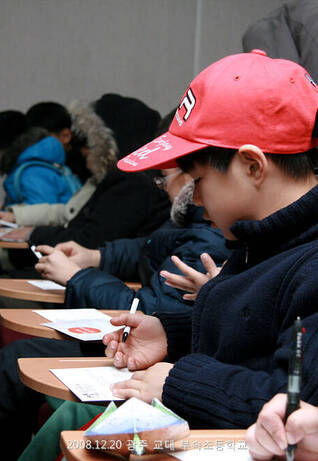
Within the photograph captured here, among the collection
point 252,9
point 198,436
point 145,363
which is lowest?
point 145,363

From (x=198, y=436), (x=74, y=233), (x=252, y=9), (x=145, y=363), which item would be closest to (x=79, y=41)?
(x=252, y=9)

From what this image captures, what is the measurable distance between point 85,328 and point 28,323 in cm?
18

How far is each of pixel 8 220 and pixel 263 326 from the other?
9.91 ft

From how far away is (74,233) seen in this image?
3.15 m

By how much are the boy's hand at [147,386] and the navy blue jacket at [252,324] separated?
7 cm

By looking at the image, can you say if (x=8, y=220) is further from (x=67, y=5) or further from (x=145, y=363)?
(x=145, y=363)

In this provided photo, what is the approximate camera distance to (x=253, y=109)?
3.67 feet

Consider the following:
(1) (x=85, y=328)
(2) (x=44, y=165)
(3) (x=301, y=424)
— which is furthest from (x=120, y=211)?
(3) (x=301, y=424)

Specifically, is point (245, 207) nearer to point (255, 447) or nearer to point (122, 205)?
point (255, 447)

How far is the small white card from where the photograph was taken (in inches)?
60.1

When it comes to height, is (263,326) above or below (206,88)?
below

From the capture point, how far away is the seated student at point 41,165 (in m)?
3.92

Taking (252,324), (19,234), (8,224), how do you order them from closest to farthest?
(252,324) → (19,234) → (8,224)

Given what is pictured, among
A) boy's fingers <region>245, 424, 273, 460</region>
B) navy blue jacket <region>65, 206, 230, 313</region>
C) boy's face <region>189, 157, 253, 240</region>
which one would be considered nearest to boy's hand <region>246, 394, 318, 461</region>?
boy's fingers <region>245, 424, 273, 460</region>
